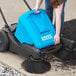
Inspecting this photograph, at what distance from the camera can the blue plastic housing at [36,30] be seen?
290 centimetres

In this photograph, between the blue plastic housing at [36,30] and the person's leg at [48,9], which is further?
the person's leg at [48,9]

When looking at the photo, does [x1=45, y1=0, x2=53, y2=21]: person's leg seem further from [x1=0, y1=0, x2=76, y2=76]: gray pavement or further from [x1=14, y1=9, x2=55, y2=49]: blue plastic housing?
[x1=0, y1=0, x2=76, y2=76]: gray pavement

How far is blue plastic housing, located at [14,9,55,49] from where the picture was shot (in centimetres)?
290

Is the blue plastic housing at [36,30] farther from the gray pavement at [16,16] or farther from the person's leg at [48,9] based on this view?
the gray pavement at [16,16]

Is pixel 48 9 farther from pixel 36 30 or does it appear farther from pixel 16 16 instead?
pixel 16 16

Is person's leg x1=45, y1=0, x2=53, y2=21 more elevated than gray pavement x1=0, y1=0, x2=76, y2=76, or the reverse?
person's leg x1=45, y1=0, x2=53, y2=21

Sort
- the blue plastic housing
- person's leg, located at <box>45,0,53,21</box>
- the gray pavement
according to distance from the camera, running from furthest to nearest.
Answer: person's leg, located at <box>45,0,53,21</box> < the gray pavement < the blue plastic housing

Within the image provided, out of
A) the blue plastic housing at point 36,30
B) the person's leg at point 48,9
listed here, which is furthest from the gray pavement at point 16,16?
the person's leg at point 48,9

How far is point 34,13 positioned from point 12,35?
1.41 ft

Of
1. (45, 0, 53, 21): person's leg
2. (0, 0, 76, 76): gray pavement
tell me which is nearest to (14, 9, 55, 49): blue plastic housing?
(45, 0, 53, 21): person's leg

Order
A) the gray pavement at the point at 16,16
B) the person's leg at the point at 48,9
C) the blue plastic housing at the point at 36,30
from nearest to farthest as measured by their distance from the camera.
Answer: the blue plastic housing at the point at 36,30 → the gray pavement at the point at 16,16 → the person's leg at the point at 48,9

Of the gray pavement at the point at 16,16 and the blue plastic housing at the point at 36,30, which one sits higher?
the blue plastic housing at the point at 36,30

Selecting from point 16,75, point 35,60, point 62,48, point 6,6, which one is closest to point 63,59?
point 62,48

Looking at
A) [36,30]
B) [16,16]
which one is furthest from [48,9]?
[16,16]
